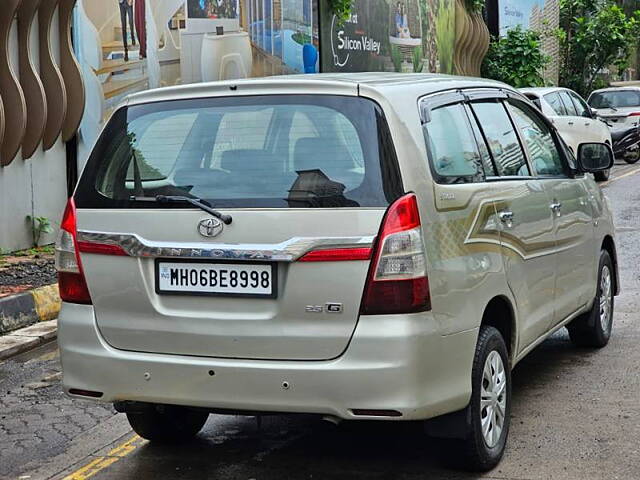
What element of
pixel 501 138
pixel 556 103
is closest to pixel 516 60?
pixel 556 103

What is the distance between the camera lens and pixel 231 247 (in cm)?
431

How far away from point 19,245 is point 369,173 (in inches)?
284

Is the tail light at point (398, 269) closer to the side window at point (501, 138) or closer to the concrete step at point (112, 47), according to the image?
the side window at point (501, 138)

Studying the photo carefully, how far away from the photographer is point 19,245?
35.4 ft

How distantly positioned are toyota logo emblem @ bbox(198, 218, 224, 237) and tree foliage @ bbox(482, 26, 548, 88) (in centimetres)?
2520

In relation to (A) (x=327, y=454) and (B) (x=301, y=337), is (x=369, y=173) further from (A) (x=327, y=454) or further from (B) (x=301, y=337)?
(A) (x=327, y=454)

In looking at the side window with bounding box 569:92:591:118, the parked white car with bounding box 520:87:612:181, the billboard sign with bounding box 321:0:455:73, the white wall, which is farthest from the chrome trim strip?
the billboard sign with bounding box 321:0:455:73

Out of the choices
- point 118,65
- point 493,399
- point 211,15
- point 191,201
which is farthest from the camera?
point 211,15

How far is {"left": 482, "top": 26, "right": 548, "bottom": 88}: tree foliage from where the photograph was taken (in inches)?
1141

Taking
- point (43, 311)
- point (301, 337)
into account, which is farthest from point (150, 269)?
point (43, 311)

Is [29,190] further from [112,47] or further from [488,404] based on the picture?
[488,404]

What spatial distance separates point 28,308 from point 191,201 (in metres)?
4.27

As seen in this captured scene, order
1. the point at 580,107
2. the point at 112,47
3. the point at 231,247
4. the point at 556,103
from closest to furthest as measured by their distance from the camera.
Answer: the point at 231,247
the point at 112,47
the point at 556,103
the point at 580,107

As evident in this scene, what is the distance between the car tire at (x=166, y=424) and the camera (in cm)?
518
